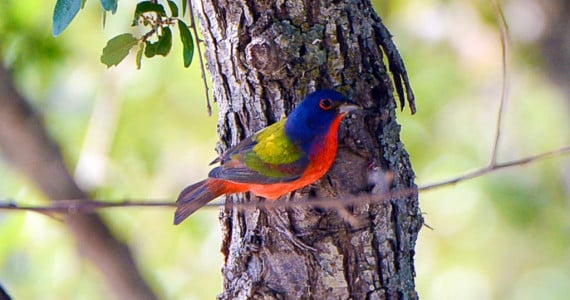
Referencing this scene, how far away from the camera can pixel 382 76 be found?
3256mm

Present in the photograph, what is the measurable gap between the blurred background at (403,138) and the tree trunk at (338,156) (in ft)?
9.25

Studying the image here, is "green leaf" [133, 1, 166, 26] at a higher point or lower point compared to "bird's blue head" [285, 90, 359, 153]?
higher

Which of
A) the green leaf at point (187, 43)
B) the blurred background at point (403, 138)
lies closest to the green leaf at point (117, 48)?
the green leaf at point (187, 43)

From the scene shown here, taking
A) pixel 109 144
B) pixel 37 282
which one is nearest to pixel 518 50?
pixel 109 144

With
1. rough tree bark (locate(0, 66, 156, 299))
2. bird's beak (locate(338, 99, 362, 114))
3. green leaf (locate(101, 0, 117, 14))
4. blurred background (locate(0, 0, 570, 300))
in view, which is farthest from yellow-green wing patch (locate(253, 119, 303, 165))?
blurred background (locate(0, 0, 570, 300))

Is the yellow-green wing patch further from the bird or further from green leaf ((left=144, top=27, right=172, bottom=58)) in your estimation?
green leaf ((left=144, top=27, right=172, bottom=58))

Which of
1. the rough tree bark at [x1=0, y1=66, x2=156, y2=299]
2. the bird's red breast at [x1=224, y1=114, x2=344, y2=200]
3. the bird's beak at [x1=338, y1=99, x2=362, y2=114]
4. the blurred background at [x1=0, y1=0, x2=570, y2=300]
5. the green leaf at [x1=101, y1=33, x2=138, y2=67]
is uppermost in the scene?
the blurred background at [x1=0, y1=0, x2=570, y2=300]

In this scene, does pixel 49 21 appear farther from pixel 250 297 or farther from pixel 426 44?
pixel 426 44

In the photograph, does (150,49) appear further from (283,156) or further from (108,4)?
(283,156)

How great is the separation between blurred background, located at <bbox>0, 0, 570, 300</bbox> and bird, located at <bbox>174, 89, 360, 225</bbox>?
2.77m

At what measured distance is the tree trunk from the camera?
317cm

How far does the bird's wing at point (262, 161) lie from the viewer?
10.4 ft

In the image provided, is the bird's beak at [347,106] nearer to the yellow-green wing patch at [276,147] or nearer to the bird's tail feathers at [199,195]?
the yellow-green wing patch at [276,147]

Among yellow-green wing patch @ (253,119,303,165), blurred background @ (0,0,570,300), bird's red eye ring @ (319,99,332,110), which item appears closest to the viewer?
bird's red eye ring @ (319,99,332,110)
